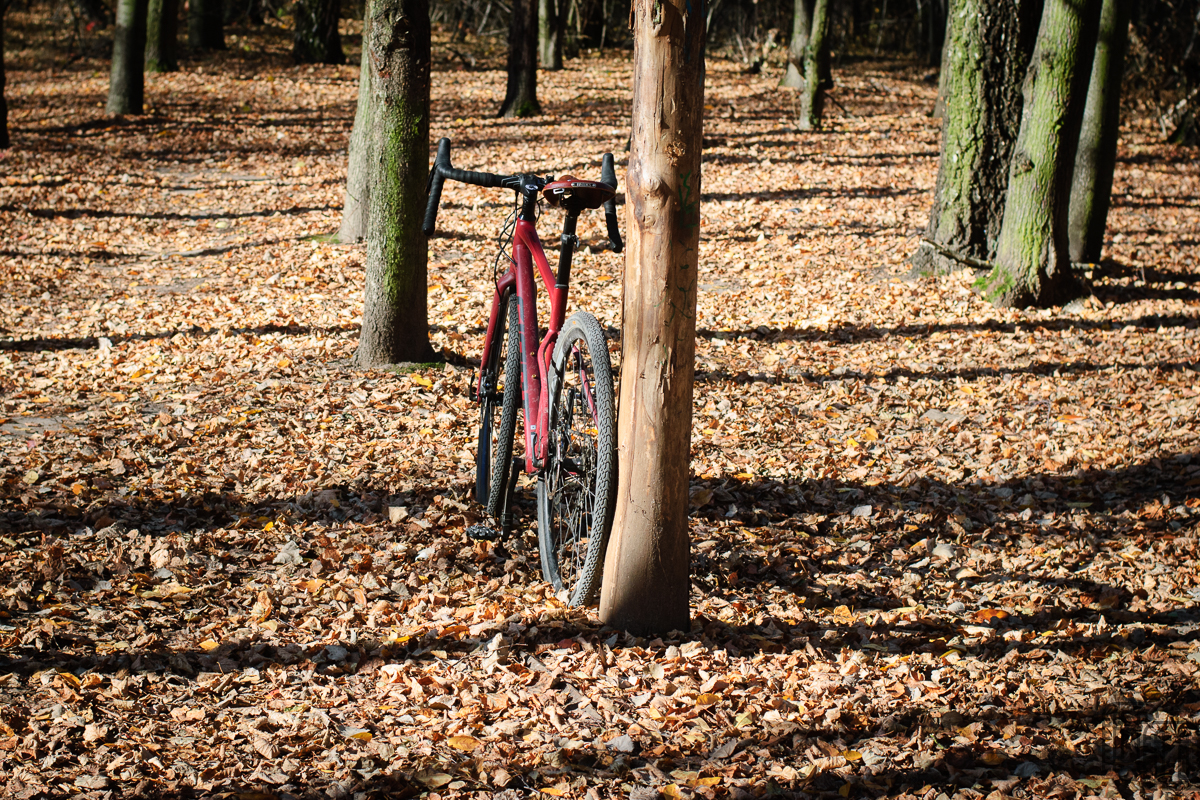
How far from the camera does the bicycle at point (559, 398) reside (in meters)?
3.62

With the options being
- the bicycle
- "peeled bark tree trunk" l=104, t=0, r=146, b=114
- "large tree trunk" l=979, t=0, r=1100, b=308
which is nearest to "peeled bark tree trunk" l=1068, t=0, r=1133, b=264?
"large tree trunk" l=979, t=0, r=1100, b=308

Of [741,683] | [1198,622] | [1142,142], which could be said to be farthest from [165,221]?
[1142,142]

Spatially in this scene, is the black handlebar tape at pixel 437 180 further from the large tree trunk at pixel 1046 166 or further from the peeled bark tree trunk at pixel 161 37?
the peeled bark tree trunk at pixel 161 37

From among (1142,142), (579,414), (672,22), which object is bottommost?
(579,414)

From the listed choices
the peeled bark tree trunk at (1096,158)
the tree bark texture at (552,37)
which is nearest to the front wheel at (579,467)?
the peeled bark tree trunk at (1096,158)

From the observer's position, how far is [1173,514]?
4797 millimetres

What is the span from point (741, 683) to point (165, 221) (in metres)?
10.3

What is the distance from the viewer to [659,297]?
134 inches

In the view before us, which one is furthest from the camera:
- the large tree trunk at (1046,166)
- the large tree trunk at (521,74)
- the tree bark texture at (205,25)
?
the tree bark texture at (205,25)

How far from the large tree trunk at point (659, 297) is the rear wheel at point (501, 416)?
810 millimetres

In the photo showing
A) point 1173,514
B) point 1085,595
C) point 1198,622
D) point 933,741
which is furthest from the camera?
point 1173,514

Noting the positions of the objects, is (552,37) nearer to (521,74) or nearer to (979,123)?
(521,74)

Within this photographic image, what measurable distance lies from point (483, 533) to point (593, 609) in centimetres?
72

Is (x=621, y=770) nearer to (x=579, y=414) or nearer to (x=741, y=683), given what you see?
(x=741, y=683)
